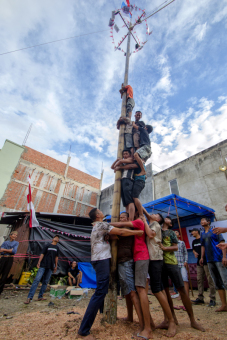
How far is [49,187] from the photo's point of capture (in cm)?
1855

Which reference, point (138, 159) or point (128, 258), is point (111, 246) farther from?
point (138, 159)

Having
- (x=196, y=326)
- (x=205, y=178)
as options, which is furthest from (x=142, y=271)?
(x=205, y=178)

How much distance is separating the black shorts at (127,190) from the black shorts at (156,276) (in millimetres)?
1159

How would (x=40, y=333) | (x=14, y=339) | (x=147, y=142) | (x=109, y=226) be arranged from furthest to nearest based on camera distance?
1. (x=147, y=142)
2. (x=109, y=226)
3. (x=40, y=333)
4. (x=14, y=339)

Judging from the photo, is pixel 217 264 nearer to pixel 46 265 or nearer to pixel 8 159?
pixel 46 265

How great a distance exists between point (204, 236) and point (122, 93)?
4.41 metres

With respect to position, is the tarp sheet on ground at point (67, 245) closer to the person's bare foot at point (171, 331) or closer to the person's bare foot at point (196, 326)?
the person's bare foot at point (196, 326)

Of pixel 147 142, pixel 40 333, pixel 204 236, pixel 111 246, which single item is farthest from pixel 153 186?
pixel 40 333

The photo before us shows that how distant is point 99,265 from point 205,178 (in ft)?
30.8

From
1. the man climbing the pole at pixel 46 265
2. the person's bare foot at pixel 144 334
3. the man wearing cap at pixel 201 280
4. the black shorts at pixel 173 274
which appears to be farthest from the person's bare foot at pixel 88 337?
the man wearing cap at pixel 201 280

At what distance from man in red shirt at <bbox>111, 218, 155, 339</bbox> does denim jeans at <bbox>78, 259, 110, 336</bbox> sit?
466 mm

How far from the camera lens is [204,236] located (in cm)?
436

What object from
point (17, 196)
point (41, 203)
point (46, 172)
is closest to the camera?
point (17, 196)

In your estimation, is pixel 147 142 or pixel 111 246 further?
pixel 147 142
